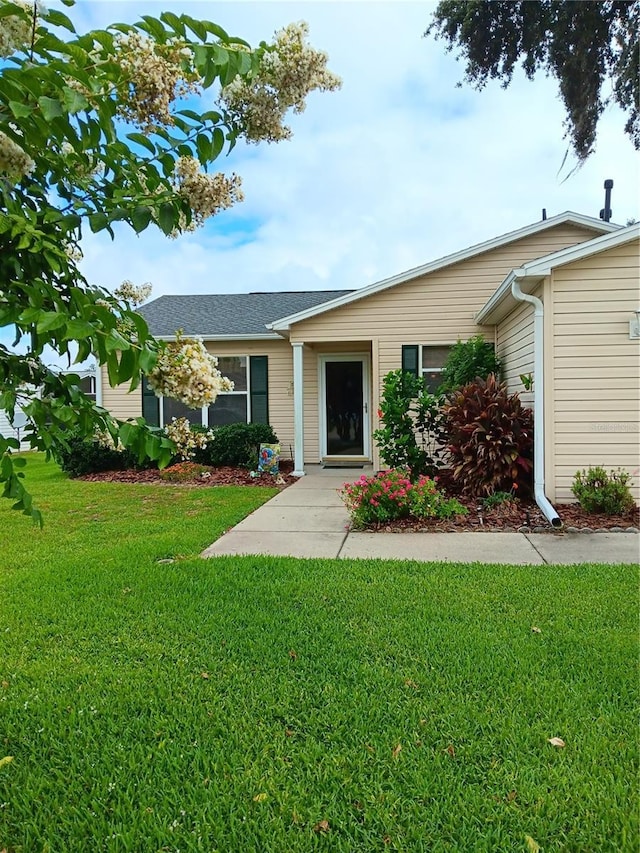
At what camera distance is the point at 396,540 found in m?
5.74

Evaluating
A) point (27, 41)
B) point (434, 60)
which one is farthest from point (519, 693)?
point (434, 60)

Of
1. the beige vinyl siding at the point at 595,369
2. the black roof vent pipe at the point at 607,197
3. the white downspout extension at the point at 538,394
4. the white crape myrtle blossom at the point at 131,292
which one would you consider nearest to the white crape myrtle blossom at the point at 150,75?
the white crape myrtle blossom at the point at 131,292

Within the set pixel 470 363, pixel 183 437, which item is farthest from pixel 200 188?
pixel 470 363

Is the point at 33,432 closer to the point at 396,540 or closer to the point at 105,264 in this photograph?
the point at 105,264

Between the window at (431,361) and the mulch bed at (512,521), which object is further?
the window at (431,361)

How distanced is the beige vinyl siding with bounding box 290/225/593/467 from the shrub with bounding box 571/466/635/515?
160 inches

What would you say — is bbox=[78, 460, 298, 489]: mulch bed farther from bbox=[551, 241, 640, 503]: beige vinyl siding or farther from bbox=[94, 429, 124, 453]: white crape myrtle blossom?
bbox=[94, 429, 124, 453]: white crape myrtle blossom

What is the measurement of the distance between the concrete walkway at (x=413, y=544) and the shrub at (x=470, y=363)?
341 cm

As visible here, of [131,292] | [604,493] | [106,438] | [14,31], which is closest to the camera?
[14,31]

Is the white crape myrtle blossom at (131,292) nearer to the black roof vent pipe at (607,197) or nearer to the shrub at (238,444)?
the shrub at (238,444)

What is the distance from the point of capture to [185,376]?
147 centimetres

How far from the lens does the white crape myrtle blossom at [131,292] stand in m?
1.86

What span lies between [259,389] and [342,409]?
1867 millimetres

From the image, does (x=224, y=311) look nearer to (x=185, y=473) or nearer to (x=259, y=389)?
(x=259, y=389)
